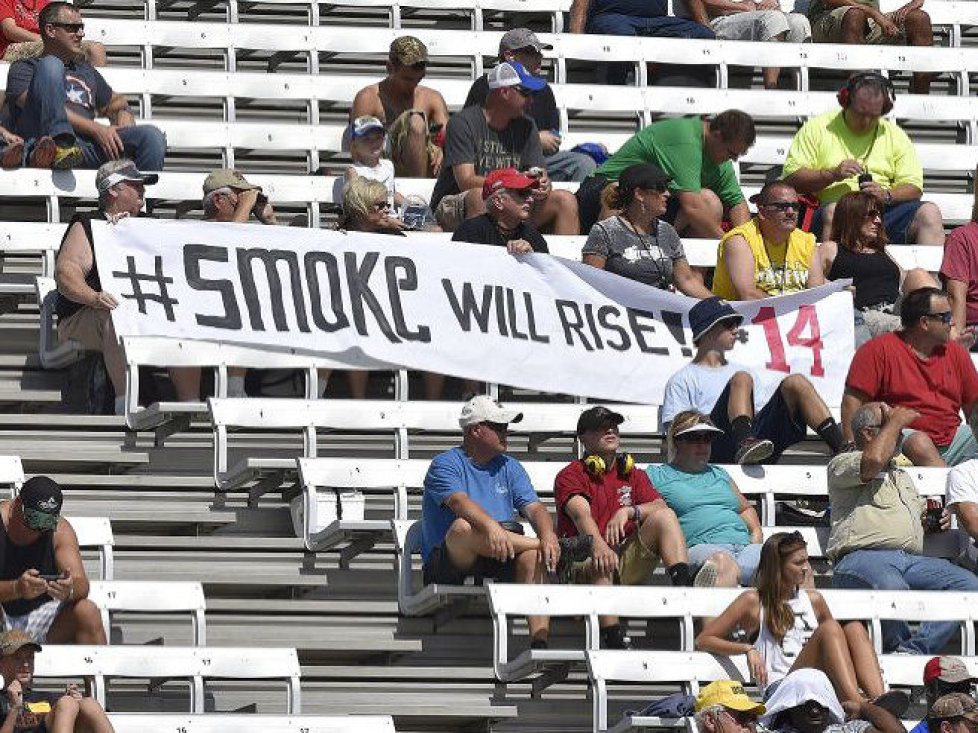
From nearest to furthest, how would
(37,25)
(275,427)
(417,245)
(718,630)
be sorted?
(718,630) < (275,427) < (417,245) < (37,25)

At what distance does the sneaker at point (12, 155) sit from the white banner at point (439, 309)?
3.83ft

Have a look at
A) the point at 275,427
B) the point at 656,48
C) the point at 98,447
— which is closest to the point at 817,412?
the point at 275,427

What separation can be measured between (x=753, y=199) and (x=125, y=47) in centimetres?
378

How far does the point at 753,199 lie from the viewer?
12.6 meters

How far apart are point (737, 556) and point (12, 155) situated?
159 inches

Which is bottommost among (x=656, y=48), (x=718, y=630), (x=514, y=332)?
(x=718, y=630)

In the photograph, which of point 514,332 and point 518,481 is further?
point 514,332

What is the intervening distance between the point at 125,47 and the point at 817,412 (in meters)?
5.06

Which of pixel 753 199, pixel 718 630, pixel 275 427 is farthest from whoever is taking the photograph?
pixel 753 199

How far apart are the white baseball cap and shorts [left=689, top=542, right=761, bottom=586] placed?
2.72ft

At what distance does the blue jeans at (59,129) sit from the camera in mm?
12547

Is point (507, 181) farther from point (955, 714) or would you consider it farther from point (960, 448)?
point (955, 714)

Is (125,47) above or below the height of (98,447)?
above

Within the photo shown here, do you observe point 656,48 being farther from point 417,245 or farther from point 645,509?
point 645,509
